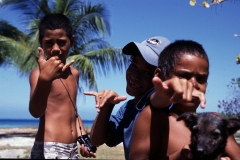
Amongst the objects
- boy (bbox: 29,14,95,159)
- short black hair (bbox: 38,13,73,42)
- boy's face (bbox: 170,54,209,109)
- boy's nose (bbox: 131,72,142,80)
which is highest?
boy's face (bbox: 170,54,209,109)

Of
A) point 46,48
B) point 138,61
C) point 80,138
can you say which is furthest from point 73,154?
point 138,61

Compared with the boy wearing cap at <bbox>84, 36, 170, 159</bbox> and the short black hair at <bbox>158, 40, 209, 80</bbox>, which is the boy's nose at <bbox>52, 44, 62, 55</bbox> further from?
the short black hair at <bbox>158, 40, 209, 80</bbox>

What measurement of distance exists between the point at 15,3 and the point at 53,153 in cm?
1519

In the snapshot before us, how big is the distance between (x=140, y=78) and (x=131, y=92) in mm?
118

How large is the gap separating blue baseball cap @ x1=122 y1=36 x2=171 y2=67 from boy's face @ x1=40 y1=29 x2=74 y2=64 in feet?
3.76

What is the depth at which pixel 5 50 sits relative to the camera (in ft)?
58.0

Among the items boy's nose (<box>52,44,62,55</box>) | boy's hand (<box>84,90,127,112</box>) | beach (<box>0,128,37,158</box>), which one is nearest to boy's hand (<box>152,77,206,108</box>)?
boy's hand (<box>84,90,127,112</box>)

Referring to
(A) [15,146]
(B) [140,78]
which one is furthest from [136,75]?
(A) [15,146]

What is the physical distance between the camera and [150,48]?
2461 millimetres

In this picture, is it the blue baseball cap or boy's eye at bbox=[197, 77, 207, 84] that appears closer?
boy's eye at bbox=[197, 77, 207, 84]

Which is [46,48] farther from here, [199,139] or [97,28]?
[97,28]

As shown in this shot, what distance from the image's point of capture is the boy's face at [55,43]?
353cm

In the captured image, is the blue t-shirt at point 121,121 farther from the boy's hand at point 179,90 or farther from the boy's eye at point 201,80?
the boy's hand at point 179,90

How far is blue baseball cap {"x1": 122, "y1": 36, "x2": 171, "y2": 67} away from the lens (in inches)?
93.9
